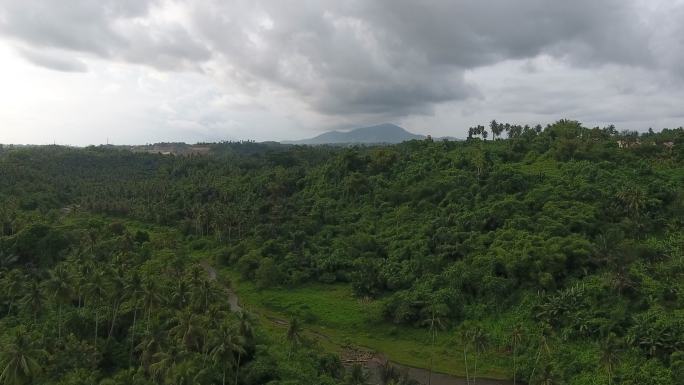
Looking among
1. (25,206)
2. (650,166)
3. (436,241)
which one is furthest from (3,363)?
(650,166)

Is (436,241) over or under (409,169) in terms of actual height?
under

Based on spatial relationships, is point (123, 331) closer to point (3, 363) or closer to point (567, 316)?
point (3, 363)

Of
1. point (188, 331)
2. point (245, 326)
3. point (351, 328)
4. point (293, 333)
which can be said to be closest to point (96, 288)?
point (188, 331)

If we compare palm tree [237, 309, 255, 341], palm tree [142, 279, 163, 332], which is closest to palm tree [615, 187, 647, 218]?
palm tree [237, 309, 255, 341]

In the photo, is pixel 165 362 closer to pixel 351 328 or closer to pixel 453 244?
pixel 351 328

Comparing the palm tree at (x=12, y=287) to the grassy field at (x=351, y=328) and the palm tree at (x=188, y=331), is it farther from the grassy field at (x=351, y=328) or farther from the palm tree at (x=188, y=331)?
the grassy field at (x=351, y=328)

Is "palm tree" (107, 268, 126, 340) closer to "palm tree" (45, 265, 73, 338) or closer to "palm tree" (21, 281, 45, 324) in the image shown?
"palm tree" (45, 265, 73, 338)
